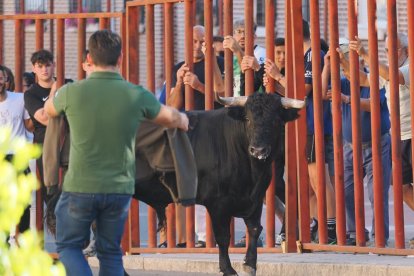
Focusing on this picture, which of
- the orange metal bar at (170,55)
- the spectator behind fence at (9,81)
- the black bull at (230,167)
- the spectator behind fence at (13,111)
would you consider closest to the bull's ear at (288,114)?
the black bull at (230,167)

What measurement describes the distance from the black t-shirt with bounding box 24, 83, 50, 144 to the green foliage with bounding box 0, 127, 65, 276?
7838mm

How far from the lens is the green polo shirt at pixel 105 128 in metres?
6.55

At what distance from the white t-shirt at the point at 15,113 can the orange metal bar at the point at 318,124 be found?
2.41 m

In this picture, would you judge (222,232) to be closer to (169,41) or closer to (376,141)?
(376,141)

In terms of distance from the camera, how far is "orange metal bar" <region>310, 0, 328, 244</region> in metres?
10.1

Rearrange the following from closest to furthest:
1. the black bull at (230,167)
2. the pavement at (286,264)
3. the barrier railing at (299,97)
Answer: the pavement at (286,264) → the black bull at (230,167) → the barrier railing at (299,97)

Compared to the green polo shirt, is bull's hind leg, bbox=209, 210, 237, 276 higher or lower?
lower

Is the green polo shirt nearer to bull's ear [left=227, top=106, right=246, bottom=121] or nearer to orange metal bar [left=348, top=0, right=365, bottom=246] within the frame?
bull's ear [left=227, top=106, right=246, bottom=121]

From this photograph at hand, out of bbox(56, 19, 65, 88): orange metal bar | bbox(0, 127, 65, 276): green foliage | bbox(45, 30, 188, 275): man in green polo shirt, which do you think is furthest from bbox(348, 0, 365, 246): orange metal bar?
bbox(0, 127, 65, 276): green foliage

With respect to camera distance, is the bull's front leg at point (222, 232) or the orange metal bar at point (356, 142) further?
the orange metal bar at point (356, 142)

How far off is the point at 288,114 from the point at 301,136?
96 cm

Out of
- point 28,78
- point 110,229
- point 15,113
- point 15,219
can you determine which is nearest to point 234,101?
point 15,113

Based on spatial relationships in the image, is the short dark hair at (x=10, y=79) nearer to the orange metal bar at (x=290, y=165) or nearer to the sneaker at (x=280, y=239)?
the orange metal bar at (x=290, y=165)

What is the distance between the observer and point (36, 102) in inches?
417
